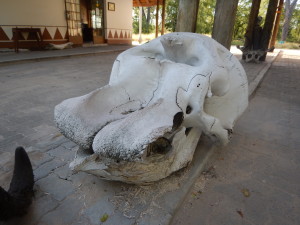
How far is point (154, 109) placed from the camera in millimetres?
1356

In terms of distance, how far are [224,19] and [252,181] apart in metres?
2.33

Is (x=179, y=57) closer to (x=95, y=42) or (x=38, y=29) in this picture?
(x=38, y=29)

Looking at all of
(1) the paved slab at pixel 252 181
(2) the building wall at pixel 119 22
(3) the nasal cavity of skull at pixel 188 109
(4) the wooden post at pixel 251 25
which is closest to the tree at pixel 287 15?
(4) the wooden post at pixel 251 25

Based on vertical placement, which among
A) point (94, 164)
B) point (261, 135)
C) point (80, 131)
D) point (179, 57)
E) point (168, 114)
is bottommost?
point (261, 135)

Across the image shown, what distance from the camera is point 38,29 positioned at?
29.6ft

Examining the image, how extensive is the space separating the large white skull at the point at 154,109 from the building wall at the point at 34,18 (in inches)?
328

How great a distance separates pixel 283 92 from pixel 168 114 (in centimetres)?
520

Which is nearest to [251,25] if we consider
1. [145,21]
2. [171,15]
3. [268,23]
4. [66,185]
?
[268,23]

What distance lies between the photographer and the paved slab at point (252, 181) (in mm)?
1738

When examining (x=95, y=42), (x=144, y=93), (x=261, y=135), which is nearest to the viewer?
(x=144, y=93)

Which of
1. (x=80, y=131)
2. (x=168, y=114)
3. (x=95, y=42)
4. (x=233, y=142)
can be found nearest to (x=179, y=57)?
(x=168, y=114)

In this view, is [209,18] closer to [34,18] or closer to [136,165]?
[34,18]

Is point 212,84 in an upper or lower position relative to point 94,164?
upper

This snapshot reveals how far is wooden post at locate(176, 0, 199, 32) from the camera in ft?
11.0
